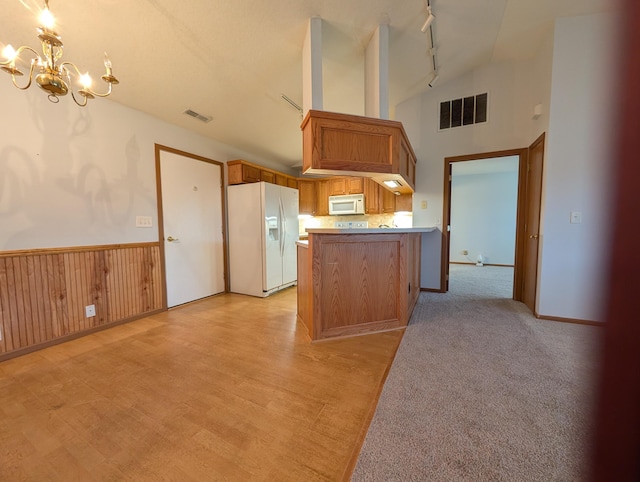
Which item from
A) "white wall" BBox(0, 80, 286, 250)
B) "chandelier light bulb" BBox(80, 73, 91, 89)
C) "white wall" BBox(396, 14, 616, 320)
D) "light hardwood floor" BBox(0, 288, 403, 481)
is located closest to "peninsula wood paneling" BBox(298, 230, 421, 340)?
"light hardwood floor" BBox(0, 288, 403, 481)

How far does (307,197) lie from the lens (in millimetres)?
5492

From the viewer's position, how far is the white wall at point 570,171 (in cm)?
247

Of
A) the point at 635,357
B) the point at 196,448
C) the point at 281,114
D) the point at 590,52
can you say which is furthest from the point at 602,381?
the point at 281,114

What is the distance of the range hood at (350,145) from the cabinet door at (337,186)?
8.60 ft

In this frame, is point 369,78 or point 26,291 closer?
point 26,291

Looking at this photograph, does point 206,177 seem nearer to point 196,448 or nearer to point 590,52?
point 196,448

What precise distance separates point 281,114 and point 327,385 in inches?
139

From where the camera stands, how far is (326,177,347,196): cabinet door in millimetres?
5262

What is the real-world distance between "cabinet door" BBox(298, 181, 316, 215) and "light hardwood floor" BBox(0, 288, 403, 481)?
335 cm

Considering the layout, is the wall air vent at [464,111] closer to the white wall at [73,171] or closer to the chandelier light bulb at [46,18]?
the white wall at [73,171]

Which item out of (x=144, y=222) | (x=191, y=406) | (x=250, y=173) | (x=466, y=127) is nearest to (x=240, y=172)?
(x=250, y=173)

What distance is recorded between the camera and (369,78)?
2.70 metres

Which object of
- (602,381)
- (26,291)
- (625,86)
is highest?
(625,86)

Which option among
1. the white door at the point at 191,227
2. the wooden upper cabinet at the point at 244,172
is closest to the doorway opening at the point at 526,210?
the wooden upper cabinet at the point at 244,172
